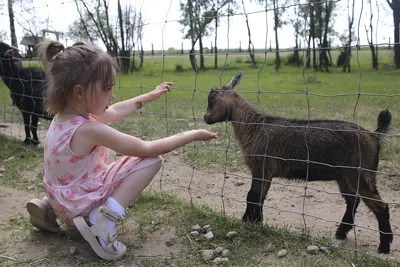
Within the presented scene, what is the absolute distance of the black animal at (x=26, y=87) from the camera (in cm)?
691

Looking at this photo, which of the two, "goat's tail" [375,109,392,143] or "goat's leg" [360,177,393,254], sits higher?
"goat's tail" [375,109,392,143]

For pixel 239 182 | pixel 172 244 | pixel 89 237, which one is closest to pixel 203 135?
pixel 172 244

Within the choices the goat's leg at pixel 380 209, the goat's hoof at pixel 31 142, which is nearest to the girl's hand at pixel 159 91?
the goat's leg at pixel 380 209

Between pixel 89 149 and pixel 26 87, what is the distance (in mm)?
4938

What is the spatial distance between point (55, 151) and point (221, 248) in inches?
52.2

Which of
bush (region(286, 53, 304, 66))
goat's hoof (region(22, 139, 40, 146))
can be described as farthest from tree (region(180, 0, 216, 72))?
bush (region(286, 53, 304, 66))

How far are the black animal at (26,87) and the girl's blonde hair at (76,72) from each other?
14.2 feet

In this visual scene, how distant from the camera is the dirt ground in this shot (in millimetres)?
3704

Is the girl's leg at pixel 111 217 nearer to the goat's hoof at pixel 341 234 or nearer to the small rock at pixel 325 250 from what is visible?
the small rock at pixel 325 250

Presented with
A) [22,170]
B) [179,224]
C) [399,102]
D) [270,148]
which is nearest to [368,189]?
[270,148]

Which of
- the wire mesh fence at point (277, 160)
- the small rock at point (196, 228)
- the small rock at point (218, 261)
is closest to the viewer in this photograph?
the small rock at point (218, 261)

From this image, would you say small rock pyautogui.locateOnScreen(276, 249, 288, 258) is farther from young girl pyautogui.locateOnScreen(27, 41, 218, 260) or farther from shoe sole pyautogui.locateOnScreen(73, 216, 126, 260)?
shoe sole pyautogui.locateOnScreen(73, 216, 126, 260)

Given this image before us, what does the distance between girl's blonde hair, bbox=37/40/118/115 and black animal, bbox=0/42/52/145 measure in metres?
4.32

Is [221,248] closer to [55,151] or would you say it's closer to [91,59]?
[55,151]
